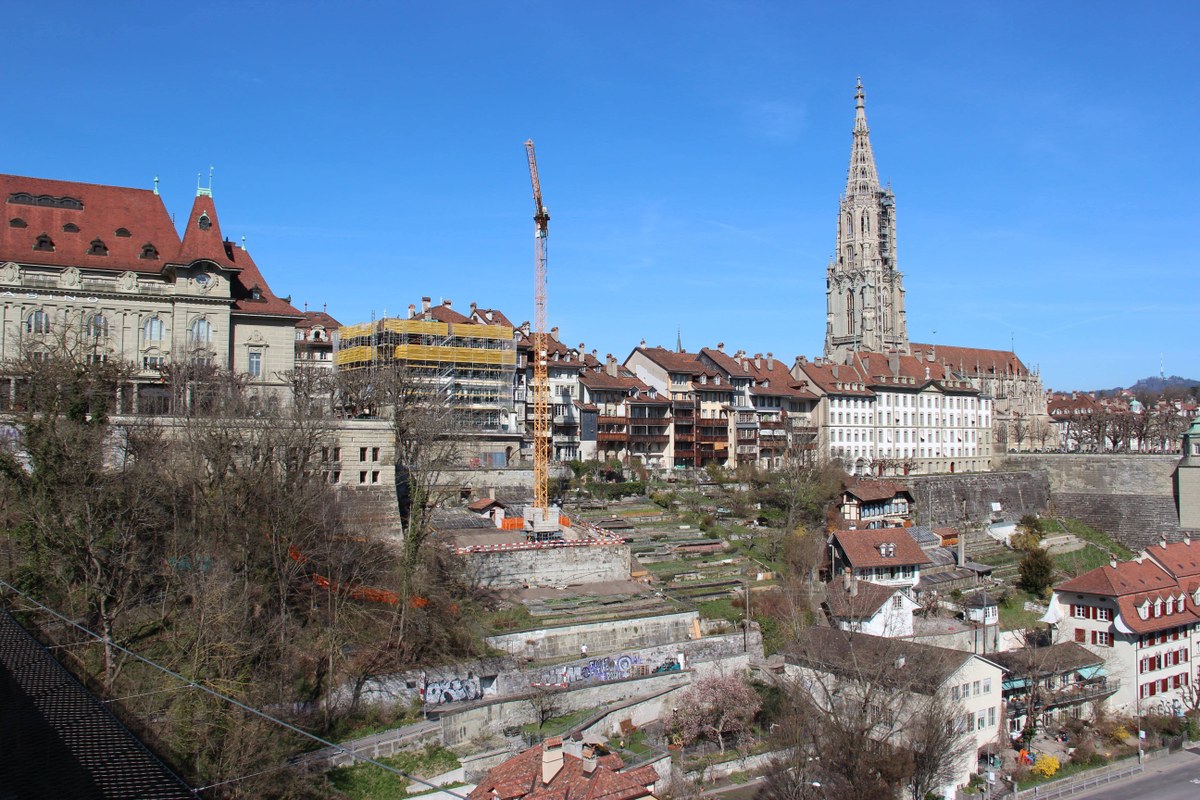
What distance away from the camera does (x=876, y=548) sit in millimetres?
49812

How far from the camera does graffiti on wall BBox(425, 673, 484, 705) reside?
3253 centimetres

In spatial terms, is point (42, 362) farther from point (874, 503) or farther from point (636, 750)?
point (874, 503)

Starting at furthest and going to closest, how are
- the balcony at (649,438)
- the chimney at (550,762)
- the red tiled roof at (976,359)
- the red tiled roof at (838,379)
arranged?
the red tiled roof at (976,359)
the red tiled roof at (838,379)
the balcony at (649,438)
the chimney at (550,762)

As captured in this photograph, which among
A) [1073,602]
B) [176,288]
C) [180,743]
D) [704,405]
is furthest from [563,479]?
[180,743]

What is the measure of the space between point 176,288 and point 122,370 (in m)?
5.59

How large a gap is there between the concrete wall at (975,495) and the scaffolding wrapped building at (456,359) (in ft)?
98.2

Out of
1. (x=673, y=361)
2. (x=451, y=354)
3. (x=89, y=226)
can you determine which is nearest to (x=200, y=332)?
(x=89, y=226)

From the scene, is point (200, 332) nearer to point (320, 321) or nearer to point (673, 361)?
point (320, 321)

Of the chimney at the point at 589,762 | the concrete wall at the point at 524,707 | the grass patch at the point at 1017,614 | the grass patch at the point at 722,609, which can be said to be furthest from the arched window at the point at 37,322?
the grass patch at the point at 1017,614

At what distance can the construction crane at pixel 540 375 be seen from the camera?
2213 inches

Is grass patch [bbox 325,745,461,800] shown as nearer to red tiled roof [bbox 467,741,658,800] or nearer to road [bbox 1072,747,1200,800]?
red tiled roof [bbox 467,741,658,800]

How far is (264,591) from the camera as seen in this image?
1233 inches

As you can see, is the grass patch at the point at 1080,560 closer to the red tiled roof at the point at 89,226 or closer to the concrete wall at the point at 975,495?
the concrete wall at the point at 975,495

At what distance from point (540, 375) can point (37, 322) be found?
26.7 metres
